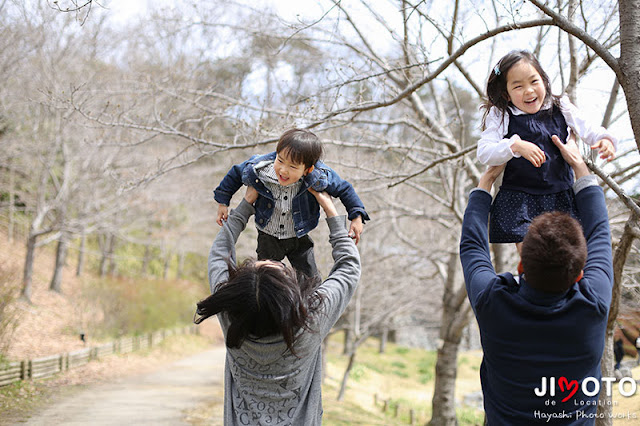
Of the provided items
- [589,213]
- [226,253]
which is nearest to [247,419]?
[226,253]

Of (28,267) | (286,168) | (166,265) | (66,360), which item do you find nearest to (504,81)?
(286,168)

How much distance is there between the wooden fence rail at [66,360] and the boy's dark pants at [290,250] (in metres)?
6.07

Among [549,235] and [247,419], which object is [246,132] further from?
[549,235]

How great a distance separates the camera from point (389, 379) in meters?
17.8

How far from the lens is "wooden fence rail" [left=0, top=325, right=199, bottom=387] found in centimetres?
730

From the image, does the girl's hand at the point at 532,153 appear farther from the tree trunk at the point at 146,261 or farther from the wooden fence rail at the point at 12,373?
the tree trunk at the point at 146,261

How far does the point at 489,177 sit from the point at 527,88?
18.6 inches

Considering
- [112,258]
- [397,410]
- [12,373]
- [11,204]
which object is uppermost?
[11,204]

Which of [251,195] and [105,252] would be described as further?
[105,252]

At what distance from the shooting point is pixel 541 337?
5.52 feet

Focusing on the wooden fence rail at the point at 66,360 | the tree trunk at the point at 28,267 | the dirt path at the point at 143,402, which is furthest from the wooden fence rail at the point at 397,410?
the tree trunk at the point at 28,267

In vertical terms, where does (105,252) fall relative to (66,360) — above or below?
above

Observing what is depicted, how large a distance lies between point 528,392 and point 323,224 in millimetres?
7716

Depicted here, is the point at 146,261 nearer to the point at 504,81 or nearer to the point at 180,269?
the point at 180,269
